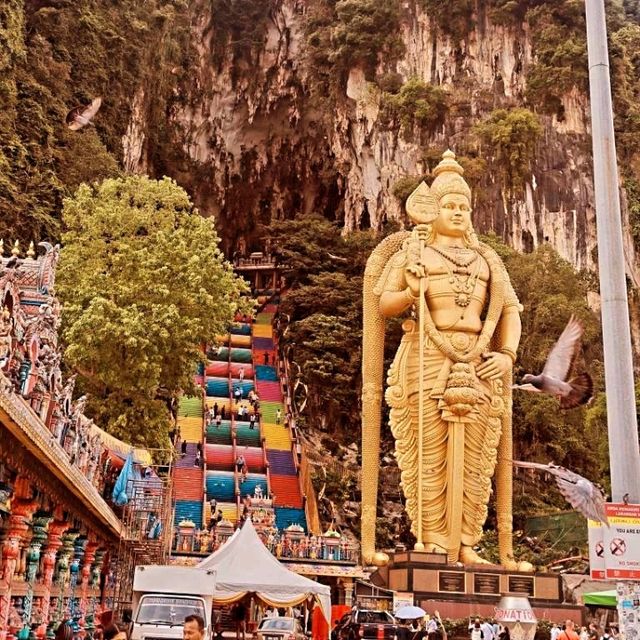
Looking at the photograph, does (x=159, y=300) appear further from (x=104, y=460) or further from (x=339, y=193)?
(x=339, y=193)

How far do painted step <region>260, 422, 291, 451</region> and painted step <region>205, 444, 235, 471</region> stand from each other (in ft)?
4.13

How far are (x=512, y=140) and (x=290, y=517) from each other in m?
14.1

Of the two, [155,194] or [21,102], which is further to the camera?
[21,102]

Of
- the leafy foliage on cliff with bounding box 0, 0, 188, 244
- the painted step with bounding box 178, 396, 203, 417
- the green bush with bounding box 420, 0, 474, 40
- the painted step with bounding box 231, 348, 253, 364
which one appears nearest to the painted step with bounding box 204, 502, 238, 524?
the painted step with bounding box 178, 396, 203, 417

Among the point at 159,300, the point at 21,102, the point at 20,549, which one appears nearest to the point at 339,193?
the point at 21,102

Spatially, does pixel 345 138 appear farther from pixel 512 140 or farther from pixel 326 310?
pixel 326 310

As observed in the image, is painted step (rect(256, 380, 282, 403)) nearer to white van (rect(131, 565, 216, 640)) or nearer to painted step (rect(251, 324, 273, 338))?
painted step (rect(251, 324, 273, 338))

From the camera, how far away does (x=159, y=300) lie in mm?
17500

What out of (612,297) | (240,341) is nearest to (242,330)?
(240,341)

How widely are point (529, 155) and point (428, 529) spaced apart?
60.1 feet

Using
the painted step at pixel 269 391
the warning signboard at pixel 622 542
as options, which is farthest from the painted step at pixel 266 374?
the warning signboard at pixel 622 542

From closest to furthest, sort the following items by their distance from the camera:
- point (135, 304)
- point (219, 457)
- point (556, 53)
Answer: point (135, 304) < point (219, 457) < point (556, 53)

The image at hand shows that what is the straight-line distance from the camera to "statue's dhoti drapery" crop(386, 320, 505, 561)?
12938mm

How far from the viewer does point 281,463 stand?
23344 millimetres
